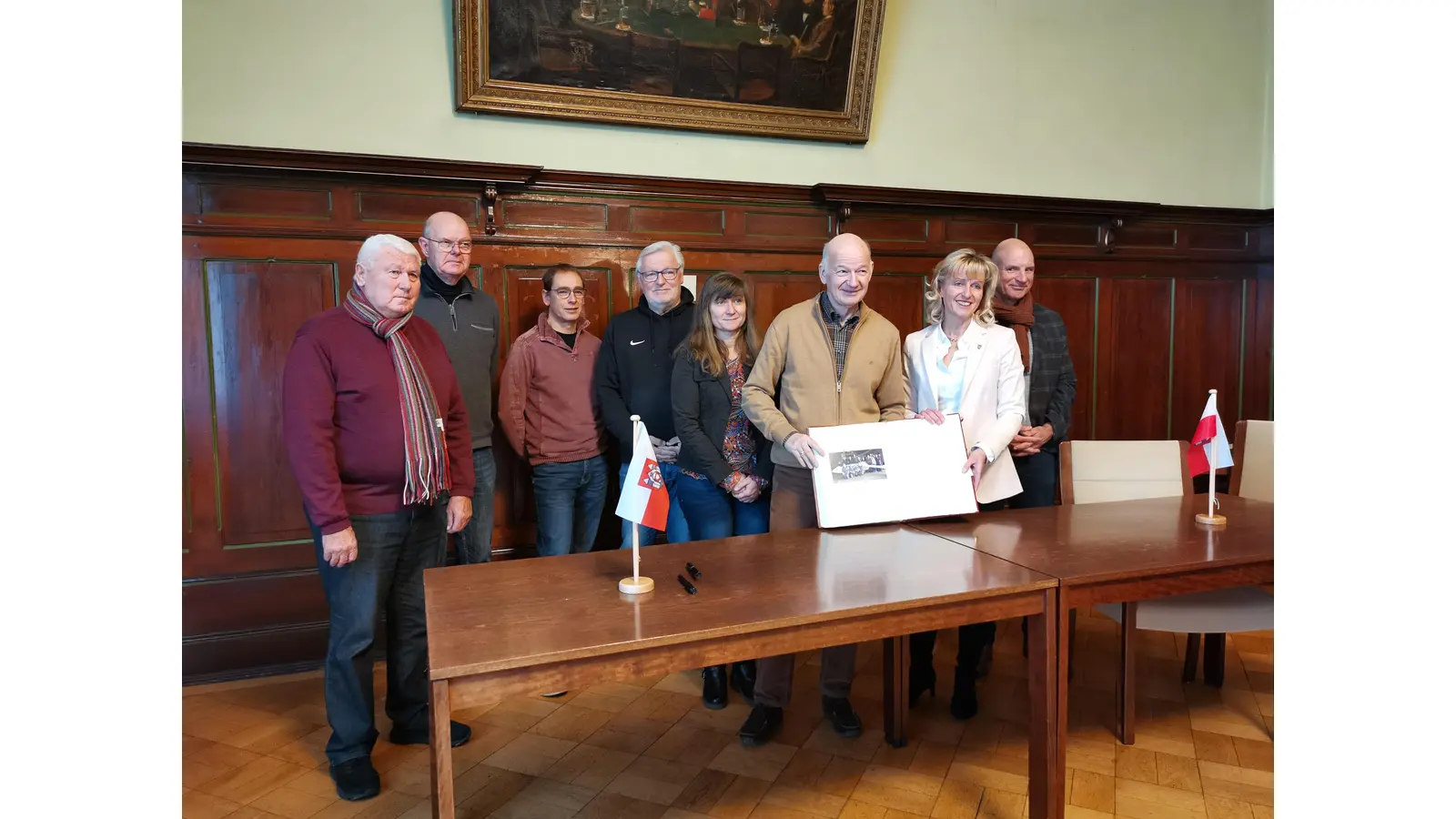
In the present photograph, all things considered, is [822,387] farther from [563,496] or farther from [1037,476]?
[563,496]

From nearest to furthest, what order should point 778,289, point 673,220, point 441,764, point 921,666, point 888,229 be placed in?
point 441,764, point 921,666, point 673,220, point 778,289, point 888,229

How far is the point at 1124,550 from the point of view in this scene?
87.5 inches

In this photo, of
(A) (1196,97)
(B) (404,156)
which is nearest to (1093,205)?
(A) (1196,97)

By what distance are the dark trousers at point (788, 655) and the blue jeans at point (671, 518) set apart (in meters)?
0.35

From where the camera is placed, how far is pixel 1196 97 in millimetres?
5125

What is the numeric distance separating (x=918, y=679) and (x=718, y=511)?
0.93 metres

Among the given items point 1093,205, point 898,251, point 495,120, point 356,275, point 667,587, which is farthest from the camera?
point 1093,205

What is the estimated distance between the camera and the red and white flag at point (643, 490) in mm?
1875

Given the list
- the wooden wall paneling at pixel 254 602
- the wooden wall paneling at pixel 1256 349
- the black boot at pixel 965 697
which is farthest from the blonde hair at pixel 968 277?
the wooden wall paneling at pixel 1256 349

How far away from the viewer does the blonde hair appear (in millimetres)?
2818

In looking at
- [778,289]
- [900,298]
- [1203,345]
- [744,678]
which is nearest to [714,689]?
[744,678]

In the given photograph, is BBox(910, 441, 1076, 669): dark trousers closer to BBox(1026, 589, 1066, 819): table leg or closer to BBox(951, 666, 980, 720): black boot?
BBox(951, 666, 980, 720): black boot
